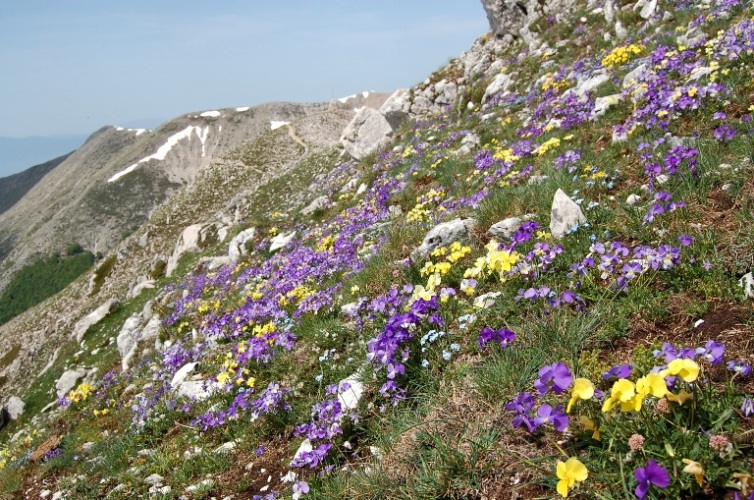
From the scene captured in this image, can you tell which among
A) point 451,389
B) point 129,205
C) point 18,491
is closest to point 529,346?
point 451,389

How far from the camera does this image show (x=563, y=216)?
5594 millimetres

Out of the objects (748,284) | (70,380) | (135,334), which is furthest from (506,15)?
(70,380)

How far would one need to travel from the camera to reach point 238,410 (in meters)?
6.07

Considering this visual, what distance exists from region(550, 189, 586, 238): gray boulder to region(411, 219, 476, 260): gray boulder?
1.42 metres

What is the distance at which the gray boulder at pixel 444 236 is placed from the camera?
22.2 feet

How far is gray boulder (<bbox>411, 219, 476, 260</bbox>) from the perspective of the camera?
6.78m

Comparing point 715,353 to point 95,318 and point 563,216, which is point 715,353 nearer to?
point 563,216

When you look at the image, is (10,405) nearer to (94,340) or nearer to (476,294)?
(94,340)

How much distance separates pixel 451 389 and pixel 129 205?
20158 centimetres

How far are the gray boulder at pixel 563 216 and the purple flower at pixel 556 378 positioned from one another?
312 cm

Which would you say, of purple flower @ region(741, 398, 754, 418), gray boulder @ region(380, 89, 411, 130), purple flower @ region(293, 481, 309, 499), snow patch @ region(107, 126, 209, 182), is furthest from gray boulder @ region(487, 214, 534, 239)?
snow patch @ region(107, 126, 209, 182)

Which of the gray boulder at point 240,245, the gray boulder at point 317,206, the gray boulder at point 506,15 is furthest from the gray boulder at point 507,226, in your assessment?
the gray boulder at point 506,15

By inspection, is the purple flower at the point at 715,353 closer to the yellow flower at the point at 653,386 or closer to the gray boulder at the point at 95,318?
the yellow flower at the point at 653,386

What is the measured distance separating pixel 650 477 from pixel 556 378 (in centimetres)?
66
